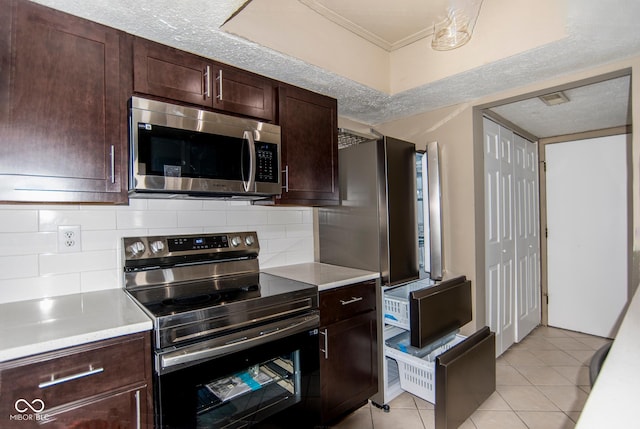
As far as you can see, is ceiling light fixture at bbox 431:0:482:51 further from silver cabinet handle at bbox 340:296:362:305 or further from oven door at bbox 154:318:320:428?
oven door at bbox 154:318:320:428

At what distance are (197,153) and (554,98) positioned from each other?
2510mm

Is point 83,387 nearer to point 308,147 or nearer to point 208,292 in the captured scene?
point 208,292

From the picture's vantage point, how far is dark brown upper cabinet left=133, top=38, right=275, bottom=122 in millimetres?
1481

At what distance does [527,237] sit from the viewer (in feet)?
10.8

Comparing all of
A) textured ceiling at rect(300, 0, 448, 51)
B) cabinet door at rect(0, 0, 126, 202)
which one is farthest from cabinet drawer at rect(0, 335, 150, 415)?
textured ceiling at rect(300, 0, 448, 51)

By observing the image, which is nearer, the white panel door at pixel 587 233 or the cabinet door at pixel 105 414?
the cabinet door at pixel 105 414

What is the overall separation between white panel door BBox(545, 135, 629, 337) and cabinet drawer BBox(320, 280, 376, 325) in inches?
A: 106

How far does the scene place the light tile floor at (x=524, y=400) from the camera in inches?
76.0

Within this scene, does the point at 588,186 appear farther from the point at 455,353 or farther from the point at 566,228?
the point at 455,353

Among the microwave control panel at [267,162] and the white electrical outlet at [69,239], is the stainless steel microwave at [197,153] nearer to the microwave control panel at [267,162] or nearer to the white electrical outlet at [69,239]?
the microwave control panel at [267,162]

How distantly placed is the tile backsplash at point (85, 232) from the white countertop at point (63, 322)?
0.09 metres

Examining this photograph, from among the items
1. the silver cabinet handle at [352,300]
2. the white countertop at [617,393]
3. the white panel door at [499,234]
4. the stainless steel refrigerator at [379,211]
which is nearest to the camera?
the white countertop at [617,393]

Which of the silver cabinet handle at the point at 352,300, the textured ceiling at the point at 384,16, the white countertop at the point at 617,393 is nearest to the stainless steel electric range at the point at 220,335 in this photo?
the silver cabinet handle at the point at 352,300

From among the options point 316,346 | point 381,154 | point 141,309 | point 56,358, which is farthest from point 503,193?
point 56,358
